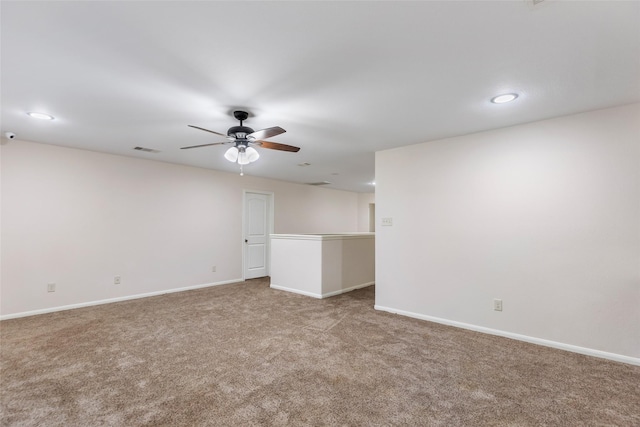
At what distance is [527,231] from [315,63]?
274 centimetres

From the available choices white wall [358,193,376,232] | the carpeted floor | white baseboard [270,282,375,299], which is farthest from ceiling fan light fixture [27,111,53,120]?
white wall [358,193,376,232]

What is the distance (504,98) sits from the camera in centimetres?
247

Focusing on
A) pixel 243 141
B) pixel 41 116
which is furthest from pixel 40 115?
pixel 243 141

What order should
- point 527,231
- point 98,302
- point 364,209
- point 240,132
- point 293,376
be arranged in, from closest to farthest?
point 293,376 < point 240,132 < point 527,231 < point 98,302 < point 364,209

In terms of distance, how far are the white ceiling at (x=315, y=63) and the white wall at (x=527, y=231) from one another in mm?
346

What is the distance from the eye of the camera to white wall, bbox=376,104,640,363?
2.62 metres

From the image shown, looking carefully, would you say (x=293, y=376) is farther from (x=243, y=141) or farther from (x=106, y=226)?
(x=106, y=226)

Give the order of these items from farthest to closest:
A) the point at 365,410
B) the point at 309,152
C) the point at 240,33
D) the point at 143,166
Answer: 1. the point at 143,166
2. the point at 309,152
3. the point at 365,410
4. the point at 240,33

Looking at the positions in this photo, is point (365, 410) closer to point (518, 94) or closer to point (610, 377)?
point (610, 377)

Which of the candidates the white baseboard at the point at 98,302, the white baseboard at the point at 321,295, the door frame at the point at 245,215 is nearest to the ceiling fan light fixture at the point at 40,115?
the white baseboard at the point at 98,302

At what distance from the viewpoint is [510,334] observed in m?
3.10

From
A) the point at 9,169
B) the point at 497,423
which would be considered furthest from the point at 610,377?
the point at 9,169

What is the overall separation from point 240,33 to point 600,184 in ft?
10.9

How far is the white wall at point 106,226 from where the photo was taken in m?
3.79
